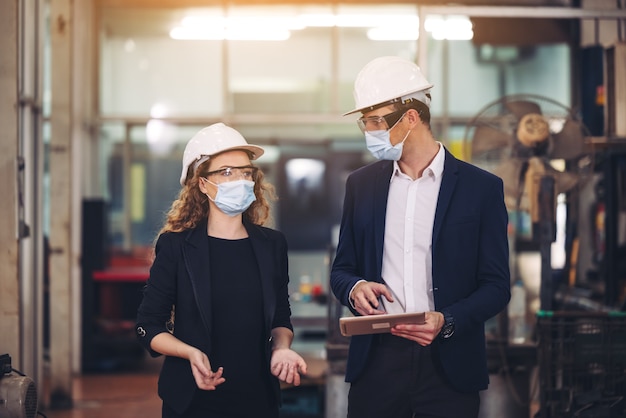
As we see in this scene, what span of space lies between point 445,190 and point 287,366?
70 cm

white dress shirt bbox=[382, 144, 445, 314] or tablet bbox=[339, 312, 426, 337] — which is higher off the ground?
white dress shirt bbox=[382, 144, 445, 314]

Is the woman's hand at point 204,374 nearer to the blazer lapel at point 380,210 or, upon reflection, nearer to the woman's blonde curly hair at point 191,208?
the woman's blonde curly hair at point 191,208

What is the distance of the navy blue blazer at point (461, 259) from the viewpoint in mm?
2768

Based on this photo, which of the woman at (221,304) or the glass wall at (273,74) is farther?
the glass wall at (273,74)

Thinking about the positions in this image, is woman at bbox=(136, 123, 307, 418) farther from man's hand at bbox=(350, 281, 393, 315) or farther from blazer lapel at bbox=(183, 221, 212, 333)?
man's hand at bbox=(350, 281, 393, 315)

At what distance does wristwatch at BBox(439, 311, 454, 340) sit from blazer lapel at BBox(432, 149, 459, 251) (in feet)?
0.72

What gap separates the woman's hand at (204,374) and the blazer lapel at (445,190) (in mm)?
732

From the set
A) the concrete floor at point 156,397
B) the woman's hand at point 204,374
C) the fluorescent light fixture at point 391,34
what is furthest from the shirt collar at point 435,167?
the fluorescent light fixture at point 391,34

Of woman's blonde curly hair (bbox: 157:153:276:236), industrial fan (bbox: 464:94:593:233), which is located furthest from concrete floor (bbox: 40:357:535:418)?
woman's blonde curly hair (bbox: 157:153:276:236)

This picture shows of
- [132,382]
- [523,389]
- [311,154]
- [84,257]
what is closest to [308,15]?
[311,154]

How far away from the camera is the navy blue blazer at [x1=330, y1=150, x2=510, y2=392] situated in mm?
2768

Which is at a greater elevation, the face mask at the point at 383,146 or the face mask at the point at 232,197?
the face mask at the point at 383,146

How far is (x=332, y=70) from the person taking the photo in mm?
9305

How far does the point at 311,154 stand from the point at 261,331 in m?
6.72
